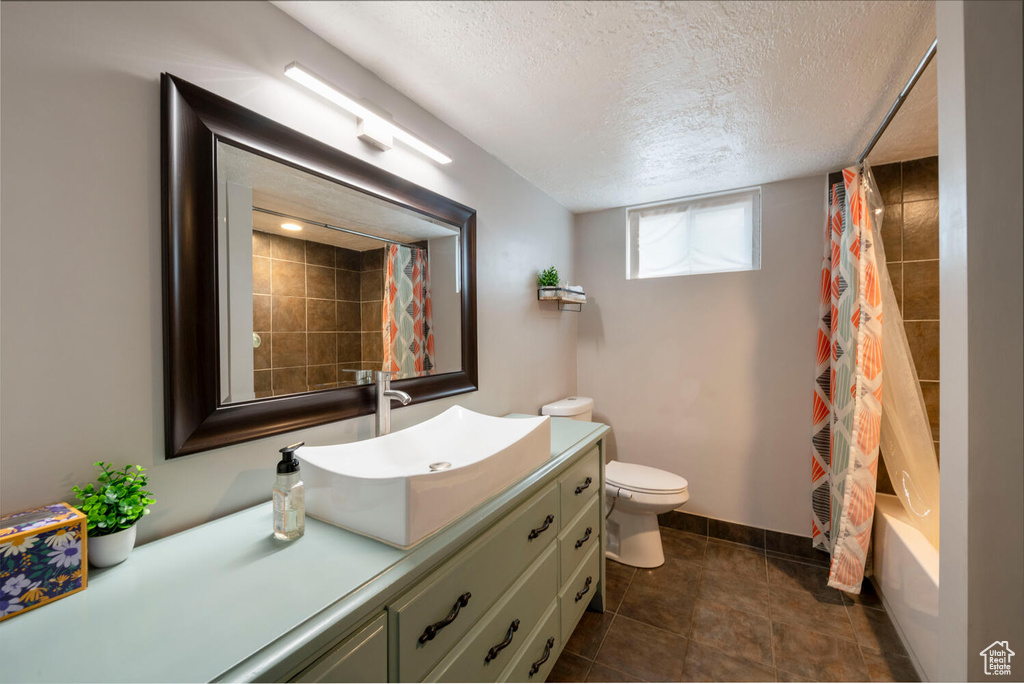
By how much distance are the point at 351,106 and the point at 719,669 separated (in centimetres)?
225

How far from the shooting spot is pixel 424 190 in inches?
58.7

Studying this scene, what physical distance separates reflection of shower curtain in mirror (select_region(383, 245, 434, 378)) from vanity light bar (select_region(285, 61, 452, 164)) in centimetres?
35

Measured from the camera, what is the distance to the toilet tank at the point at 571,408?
2.29m

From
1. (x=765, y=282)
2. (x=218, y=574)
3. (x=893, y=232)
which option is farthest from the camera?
(x=765, y=282)

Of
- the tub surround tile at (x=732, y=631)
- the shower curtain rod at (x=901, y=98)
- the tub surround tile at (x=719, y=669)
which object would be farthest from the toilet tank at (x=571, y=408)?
the shower curtain rod at (x=901, y=98)

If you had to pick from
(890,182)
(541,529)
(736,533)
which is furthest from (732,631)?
(890,182)

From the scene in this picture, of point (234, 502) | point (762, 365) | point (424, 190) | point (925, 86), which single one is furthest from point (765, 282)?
point (234, 502)

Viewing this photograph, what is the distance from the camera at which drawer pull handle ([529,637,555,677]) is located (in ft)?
3.97

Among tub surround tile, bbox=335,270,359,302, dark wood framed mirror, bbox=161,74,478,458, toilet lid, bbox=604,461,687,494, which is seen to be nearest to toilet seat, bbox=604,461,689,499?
toilet lid, bbox=604,461,687,494

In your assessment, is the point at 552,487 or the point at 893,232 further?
the point at 893,232

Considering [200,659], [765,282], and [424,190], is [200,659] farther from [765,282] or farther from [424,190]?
[765,282]

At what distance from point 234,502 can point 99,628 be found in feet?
1.24

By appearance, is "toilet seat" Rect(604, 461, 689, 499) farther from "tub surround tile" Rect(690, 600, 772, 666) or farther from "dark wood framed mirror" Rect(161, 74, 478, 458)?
"dark wood framed mirror" Rect(161, 74, 478, 458)

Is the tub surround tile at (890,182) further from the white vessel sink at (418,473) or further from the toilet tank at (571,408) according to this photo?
the white vessel sink at (418,473)
